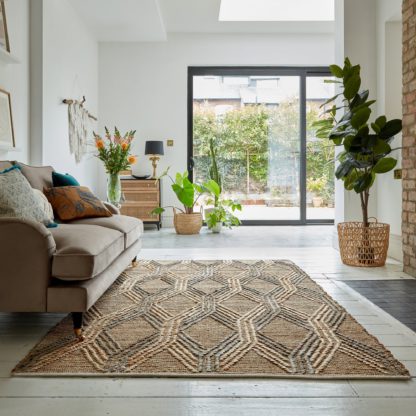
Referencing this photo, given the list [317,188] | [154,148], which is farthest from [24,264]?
[317,188]

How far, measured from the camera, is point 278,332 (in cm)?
210

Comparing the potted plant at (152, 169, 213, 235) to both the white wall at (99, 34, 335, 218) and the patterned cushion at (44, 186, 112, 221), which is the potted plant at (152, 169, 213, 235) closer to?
the white wall at (99, 34, 335, 218)

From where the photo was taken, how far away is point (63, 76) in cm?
504

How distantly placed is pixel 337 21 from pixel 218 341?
3.99 m

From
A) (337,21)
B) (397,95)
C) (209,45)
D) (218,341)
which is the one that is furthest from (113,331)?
(209,45)

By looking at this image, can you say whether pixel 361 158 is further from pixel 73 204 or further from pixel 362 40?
pixel 73 204

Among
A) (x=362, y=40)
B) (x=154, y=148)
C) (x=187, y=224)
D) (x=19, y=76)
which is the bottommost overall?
(x=187, y=224)

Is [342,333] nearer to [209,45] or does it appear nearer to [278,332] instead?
[278,332]

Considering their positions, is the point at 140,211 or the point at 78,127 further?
the point at 140,211

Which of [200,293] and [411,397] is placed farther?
[200,293]

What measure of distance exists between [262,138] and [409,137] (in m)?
3.81

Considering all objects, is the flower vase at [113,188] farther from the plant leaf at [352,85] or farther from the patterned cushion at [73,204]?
the plant leaf at [352,85]

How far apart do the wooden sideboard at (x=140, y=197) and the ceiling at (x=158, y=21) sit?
2.12m

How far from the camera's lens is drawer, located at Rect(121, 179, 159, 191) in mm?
6375
